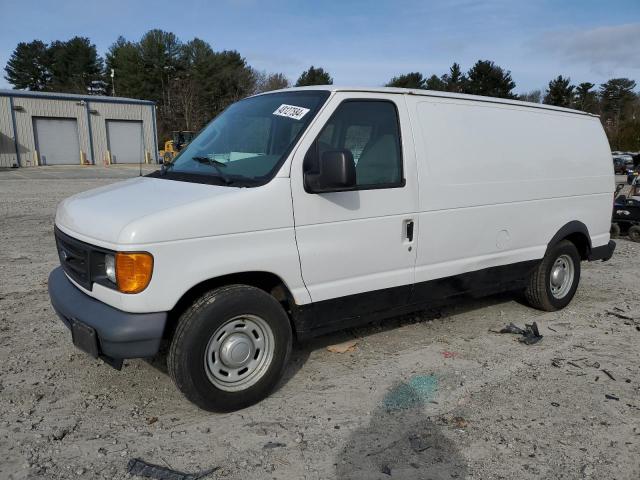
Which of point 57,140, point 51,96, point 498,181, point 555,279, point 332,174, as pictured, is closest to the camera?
point 332,174

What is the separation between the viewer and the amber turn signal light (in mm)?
2975

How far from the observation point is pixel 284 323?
358 centimetres

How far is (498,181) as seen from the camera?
469cm

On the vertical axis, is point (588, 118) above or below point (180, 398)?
above

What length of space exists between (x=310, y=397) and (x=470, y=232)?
6.64 feet

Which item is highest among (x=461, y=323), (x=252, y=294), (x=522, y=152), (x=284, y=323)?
(x=522, y=152)

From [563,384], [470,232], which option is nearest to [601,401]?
[563,384]

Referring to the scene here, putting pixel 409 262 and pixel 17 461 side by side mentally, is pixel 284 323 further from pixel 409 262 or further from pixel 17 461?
pixel 17 461

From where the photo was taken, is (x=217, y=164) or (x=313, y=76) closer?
(x=217, y=164)

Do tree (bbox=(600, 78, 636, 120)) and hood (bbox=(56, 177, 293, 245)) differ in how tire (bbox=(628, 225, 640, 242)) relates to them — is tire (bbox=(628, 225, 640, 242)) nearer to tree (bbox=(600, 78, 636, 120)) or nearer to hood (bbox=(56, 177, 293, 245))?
hood (bbox=(56, 177, 293, 245))

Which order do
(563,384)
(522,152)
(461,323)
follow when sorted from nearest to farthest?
(563,384), (522,152), (461,323)

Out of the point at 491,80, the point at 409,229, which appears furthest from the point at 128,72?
the point at 409,229

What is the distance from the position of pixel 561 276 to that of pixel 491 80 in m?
55.4

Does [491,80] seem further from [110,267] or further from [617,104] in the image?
[110,267]
